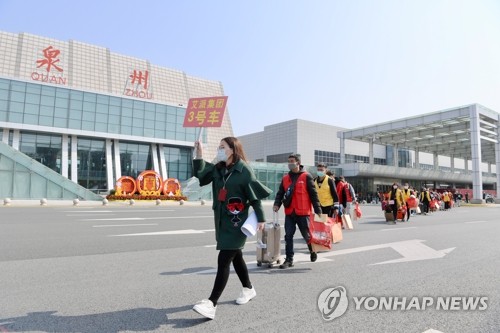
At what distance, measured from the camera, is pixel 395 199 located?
14367 millimetres

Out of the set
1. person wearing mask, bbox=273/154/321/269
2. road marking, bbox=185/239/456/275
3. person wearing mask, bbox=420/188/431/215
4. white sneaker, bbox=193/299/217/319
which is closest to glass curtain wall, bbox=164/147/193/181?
person wearing mask, bbox=420/188/431/215

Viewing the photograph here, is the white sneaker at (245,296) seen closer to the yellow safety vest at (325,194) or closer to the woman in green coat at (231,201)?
the woman in green coat at (231,201)

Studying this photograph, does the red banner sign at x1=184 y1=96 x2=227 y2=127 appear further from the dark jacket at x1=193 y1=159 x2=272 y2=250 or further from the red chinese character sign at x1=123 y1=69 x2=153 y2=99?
the red chinese character sign at x1=123 y1=69 x2=153 y2=99

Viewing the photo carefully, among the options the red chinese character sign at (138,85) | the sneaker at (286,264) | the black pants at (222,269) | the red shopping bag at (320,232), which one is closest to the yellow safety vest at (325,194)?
the red shopping bag at (320,232)

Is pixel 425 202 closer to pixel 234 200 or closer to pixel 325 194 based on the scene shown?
pixel 325 194

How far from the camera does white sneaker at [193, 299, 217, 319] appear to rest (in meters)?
3.10

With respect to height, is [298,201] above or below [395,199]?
above

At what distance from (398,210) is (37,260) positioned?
13.8m

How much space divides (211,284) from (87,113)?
149 feet

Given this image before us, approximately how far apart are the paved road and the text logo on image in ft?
0.25

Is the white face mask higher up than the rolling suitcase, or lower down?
higher up

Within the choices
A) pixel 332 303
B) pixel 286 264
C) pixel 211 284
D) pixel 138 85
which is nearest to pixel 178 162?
pixel 138 85

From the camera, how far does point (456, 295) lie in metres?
3.94

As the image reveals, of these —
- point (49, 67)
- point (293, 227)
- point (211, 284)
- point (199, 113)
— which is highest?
point (49, 67)
